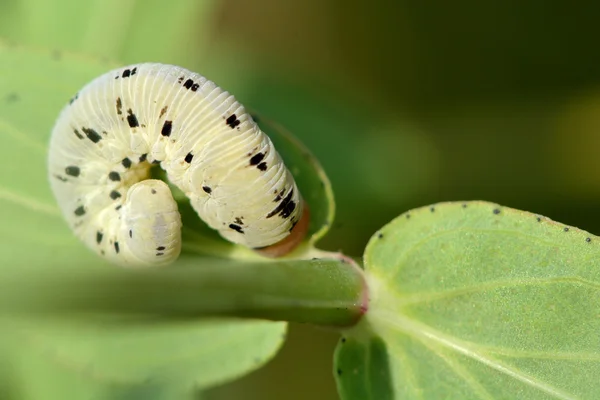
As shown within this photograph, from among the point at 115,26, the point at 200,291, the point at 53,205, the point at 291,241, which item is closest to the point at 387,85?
the point at 115,26

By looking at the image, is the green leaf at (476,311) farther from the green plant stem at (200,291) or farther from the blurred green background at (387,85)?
the blurred green background at (387,85)

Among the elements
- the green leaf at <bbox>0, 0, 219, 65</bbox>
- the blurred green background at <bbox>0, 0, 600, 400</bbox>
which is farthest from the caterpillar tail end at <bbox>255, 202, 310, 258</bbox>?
the green leaf at <bbox>0, 0, 219, 65</bbox>

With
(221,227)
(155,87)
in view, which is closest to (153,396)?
(221,227)

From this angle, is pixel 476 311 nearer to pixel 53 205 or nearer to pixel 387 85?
pixel 53 205

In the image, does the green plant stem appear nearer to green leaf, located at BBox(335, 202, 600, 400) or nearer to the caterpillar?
green leaf, located at BBox(335, 202, 600, 400)

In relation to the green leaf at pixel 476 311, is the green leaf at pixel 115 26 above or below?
above

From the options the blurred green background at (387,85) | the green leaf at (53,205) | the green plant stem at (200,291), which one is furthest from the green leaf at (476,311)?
the blurred green background at (387,85)
